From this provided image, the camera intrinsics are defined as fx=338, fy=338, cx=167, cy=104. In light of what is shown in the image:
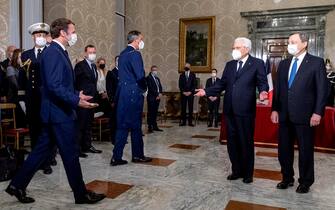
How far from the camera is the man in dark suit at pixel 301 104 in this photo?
2.63m

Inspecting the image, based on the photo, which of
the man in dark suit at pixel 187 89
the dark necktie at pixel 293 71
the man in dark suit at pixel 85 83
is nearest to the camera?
the dark necktie at pixel 293 71

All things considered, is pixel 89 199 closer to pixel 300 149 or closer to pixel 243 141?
pixel 243 141

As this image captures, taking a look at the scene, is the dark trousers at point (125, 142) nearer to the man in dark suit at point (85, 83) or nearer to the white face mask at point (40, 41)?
the man in dark suit at point (85, 83)

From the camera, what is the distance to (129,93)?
11.6 feet

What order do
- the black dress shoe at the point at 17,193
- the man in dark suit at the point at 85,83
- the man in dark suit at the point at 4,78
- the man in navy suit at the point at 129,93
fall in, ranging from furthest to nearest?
the man in dark suit at the point at 85,83, the man in dark suit at the point at 4,78, the man in navy suit at the point at 129,93, the black dress shoe at the point at 17,193

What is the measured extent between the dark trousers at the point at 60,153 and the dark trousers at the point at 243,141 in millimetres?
1412

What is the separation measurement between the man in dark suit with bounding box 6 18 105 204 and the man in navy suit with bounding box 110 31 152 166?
1.20 m

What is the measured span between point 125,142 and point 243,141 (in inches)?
50.1

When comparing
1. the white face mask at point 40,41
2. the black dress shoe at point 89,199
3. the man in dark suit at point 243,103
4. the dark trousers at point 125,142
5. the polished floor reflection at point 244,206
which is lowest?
the polished floor reflection at point 244,206

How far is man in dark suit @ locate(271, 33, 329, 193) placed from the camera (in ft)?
8.63

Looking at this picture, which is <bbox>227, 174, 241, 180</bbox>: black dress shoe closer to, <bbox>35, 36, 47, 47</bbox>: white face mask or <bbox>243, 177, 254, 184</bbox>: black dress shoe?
<bbox>243, 177, 254, 184</bbox>: black dress shoe

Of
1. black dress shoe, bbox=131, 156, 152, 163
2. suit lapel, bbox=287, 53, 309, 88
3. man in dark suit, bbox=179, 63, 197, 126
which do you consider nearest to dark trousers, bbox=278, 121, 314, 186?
suit lapel, bbox=287, 53, 309, 88

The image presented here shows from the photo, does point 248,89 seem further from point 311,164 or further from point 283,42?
point 283,42

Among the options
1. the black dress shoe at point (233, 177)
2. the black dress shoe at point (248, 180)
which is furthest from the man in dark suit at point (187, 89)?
the black dress shoe at point (248, 180)
